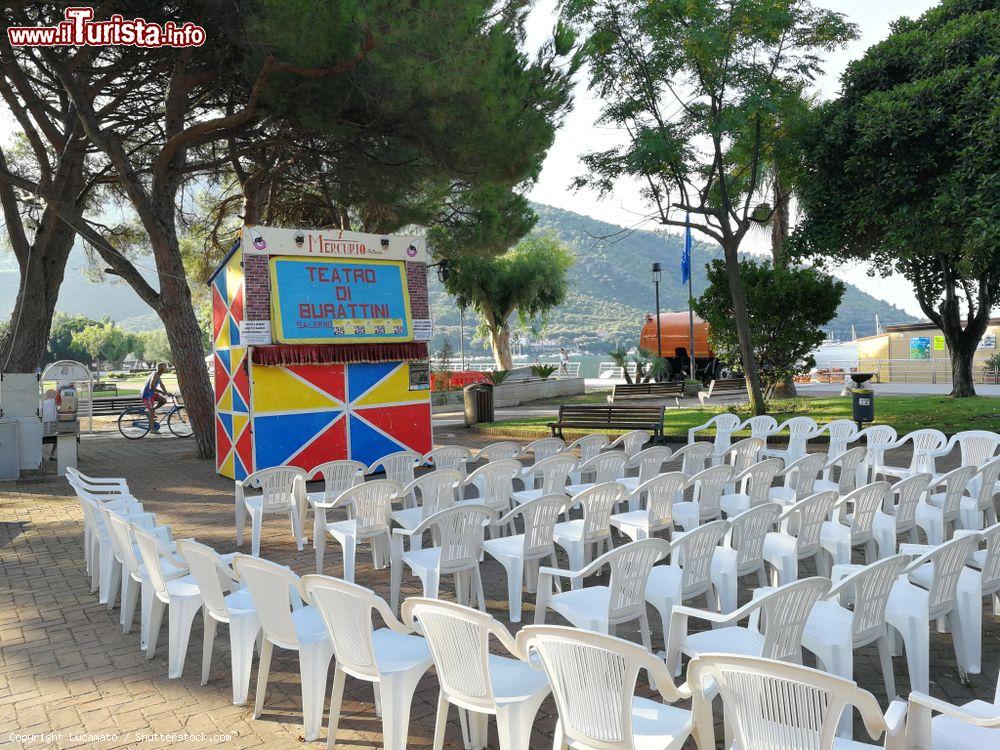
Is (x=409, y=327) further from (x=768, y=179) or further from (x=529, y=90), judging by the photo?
(x=768, y=179)

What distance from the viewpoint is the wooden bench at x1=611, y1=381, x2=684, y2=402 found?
19.4 meters

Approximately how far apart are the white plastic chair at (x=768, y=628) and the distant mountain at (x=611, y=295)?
334 ft

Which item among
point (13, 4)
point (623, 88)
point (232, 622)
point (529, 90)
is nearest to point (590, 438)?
point (232, 622)

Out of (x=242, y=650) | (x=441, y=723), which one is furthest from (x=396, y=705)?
(x=242, y=650)

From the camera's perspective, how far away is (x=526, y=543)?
480 cm

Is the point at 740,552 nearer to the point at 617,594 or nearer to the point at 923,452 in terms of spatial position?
the point at 617,594

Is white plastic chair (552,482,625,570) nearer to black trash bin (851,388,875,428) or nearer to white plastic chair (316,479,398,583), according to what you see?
white plastic chair (316,479,398,583)

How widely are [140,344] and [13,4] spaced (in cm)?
11479

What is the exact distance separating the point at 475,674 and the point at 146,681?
7.34 ft

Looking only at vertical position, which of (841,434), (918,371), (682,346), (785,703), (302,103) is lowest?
(785,703)

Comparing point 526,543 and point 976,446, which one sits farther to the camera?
point 976,446

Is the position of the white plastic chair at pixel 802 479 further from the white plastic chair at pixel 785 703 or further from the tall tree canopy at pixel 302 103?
the tall tree canopy at pixel 302 103

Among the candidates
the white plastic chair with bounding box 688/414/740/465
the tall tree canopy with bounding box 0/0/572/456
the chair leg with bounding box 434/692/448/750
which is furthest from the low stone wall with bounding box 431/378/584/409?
the chair leg with bounding box 434/692/448/750

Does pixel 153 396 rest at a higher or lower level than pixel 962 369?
higher
